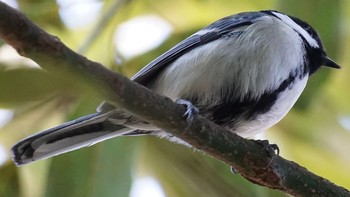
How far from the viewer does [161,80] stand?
4.33ft

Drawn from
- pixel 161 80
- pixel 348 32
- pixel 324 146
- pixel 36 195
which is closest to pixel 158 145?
pixel 161 80

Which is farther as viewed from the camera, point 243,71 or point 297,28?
point 297,28

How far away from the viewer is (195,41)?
1.36 m

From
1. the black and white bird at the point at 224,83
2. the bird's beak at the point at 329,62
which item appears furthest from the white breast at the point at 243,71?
the bird's beak at the point at 329,62

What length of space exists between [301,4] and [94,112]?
1.55 feet

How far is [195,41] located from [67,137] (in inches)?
13.0

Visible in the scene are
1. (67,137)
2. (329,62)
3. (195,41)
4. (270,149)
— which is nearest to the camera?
(270,149)

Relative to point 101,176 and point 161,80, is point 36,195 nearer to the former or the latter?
point 101,176

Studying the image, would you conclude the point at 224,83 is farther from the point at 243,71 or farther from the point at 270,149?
the point at 270,149

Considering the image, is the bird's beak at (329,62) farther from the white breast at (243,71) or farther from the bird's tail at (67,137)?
the bird's tail at (67,137)

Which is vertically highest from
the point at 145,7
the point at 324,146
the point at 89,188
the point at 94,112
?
the point at 145,7

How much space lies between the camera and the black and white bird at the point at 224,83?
48.6 inches

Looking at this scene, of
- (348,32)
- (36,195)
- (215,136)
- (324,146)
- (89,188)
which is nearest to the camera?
(215,136)

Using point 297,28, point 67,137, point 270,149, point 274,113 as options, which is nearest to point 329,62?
point 297,28
